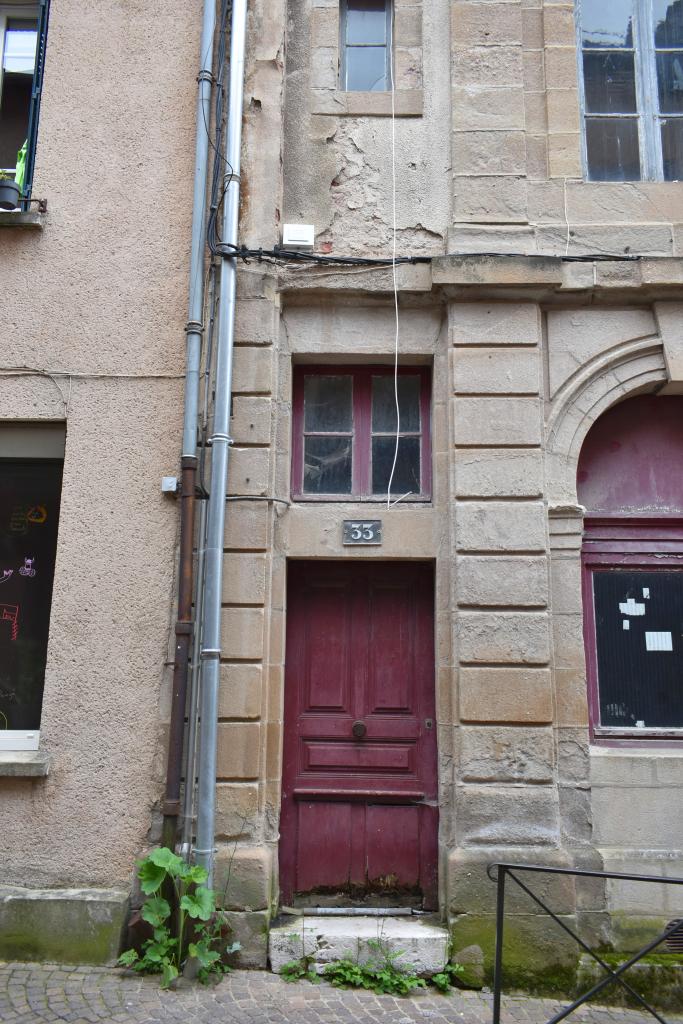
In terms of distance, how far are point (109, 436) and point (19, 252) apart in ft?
5.13

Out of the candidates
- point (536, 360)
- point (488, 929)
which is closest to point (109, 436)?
point (536, 360)

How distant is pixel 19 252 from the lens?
573cm

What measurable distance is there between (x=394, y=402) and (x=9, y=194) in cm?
316

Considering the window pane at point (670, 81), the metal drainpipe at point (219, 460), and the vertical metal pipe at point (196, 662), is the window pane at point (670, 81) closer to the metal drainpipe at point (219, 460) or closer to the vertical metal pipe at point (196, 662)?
the metal drainpipe at point (219, 460)

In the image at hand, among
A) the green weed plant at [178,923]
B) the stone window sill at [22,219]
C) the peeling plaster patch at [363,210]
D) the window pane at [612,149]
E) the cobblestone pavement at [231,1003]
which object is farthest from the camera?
the window pane at [612,149]

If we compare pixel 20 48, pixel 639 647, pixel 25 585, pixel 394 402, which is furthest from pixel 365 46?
pixel 639 647

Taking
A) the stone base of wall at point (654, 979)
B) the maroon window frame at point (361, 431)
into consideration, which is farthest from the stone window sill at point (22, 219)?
the stone base of wall at point (654, 979)

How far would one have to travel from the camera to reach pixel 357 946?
15.7 ft

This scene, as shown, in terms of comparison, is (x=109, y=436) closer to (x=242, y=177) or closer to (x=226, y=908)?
(x=242, y=177)

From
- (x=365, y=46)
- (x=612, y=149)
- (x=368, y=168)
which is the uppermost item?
(x=365, y=46)

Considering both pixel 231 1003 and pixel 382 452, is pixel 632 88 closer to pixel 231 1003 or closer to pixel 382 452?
pixel 382 452

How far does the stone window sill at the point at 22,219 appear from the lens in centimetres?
567

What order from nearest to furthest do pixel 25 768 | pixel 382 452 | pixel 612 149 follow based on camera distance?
pixel 25 768, pixel 382 452, pixel 612 149

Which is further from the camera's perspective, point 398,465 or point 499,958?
point 398,465
